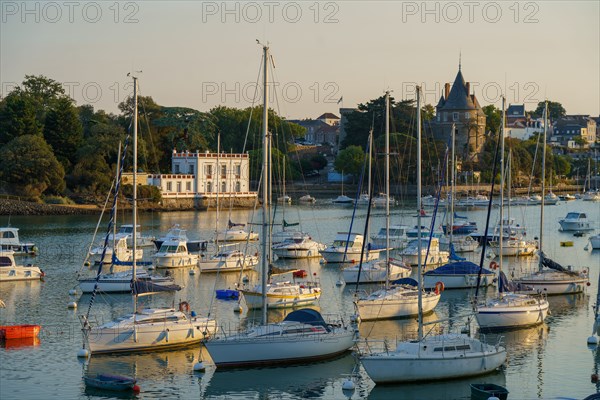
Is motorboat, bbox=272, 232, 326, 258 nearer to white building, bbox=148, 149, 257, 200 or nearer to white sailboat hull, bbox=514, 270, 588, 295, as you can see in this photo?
white sailboat hull, bbox=514, 270, 588, 295

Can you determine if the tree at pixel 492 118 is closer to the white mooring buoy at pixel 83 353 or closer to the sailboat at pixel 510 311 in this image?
the sailboat at pixel 510 311

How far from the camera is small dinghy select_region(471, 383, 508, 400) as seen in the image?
1012 inches

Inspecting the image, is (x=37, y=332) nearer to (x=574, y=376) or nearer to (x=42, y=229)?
(x=574, y=376)

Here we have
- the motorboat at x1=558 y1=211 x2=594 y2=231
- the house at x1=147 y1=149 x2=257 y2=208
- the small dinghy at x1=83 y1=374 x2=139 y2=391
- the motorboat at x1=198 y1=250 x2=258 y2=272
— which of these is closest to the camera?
the small dinghy at x1=83 y1=374 x2=139 y2=391

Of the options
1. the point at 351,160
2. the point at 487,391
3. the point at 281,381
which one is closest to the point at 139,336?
the point at 281,381

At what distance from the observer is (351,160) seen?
131125 millimetres

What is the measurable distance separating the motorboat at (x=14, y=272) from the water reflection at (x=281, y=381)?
20.7 m

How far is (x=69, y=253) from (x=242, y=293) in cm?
2399

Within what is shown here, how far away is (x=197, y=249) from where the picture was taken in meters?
61.8

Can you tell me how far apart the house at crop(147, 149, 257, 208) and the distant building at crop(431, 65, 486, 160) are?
49.5m

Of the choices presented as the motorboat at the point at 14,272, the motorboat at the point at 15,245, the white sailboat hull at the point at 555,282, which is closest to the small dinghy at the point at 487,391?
the white sailboat hull at the point at 555,282

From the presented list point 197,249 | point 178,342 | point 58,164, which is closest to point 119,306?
point 178,342

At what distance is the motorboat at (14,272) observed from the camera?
154 feet

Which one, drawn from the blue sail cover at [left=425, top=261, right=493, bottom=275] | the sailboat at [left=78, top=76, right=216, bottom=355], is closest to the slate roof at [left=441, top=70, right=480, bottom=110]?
the blue sail cover at [left=425, top=261, right=493, bottom=275]
